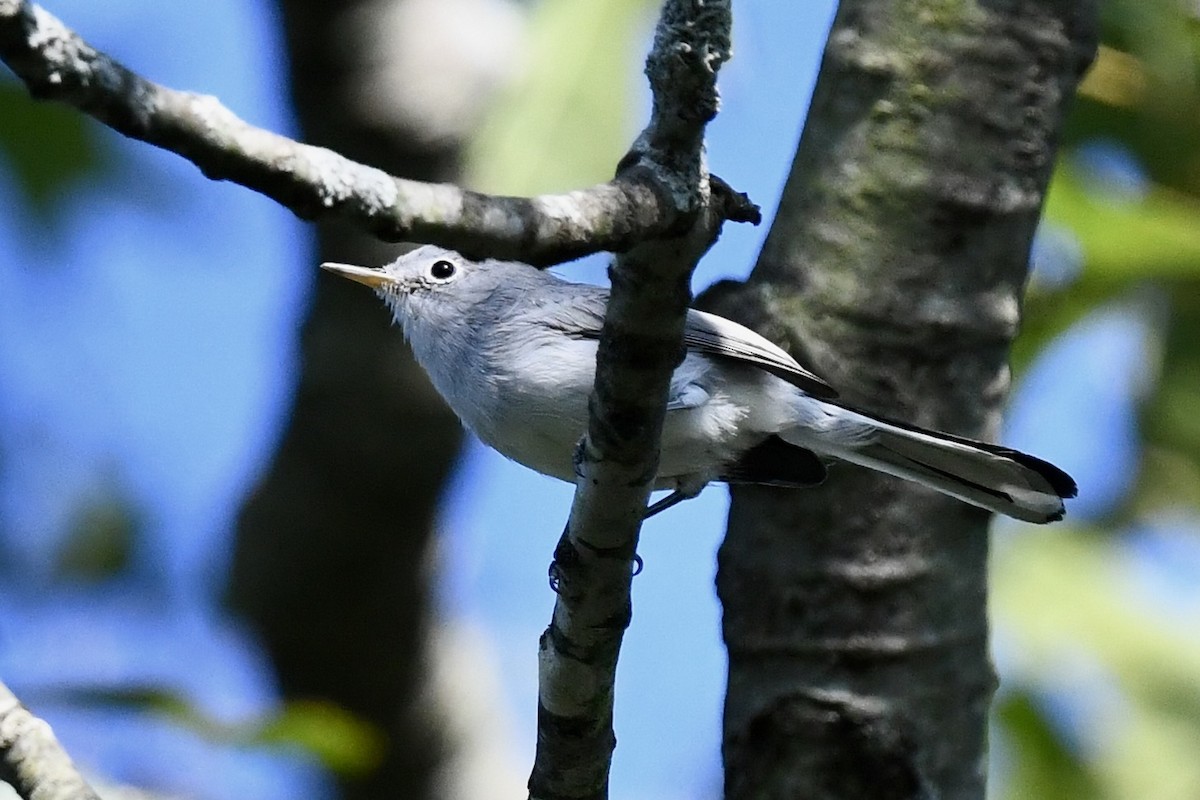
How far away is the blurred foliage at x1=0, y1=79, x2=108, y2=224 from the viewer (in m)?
3.24

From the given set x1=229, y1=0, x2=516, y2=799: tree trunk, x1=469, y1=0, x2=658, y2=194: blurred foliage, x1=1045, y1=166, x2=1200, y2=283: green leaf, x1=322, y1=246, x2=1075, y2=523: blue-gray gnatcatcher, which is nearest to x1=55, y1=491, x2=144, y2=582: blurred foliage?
x1=229, y1=0, x2=516, y2=799: tree trunk

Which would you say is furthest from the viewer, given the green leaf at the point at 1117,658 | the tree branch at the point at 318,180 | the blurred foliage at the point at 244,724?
the green leaf at the point at 1117,658

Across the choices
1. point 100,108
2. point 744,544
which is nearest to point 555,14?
point 744,544

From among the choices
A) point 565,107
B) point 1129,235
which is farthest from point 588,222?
point 1129,235

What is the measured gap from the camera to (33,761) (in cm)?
177

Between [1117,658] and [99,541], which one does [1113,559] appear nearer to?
[1117,658]

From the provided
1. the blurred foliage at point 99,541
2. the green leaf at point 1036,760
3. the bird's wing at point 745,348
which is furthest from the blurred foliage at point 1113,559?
the blurred foliage at point 99,541

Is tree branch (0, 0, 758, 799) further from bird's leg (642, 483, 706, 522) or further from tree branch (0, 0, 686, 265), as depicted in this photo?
bird's leg (642, 483, 706, 522)

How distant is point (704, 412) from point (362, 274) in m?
0.85

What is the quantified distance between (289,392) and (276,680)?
0.70m

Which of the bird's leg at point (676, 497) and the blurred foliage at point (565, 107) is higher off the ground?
the blurred foliage at point (565, 107)

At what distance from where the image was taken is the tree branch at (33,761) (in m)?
1.74

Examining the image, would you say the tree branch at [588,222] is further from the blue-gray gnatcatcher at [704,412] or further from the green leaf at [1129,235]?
the green leaf at [1129,235]

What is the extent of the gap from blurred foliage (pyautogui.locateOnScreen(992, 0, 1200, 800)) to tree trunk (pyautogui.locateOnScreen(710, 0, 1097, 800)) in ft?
0.91
